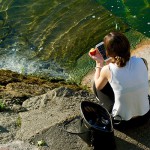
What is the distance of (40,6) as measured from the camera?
11.3 meters

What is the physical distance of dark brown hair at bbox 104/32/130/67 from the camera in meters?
4.43

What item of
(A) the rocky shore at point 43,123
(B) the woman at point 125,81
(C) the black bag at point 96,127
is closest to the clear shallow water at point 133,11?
(A) the rocky shore at point 43,123

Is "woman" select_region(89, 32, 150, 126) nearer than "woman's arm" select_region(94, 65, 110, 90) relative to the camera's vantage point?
Yes

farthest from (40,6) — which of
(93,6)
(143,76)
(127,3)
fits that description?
(143,76)

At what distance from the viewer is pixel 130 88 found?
15.0 ft

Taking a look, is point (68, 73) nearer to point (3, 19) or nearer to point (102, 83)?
point (3, 19)

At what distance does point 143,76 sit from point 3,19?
6952mm

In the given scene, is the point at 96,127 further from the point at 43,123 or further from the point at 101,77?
the point at 43,123

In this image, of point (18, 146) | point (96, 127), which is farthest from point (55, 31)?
point (96, 127)

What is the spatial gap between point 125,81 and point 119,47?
1.20ft

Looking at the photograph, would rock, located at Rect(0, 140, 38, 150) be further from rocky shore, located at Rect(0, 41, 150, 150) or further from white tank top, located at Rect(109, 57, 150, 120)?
white tank top, located at Rect(109, 57, 150, 120)

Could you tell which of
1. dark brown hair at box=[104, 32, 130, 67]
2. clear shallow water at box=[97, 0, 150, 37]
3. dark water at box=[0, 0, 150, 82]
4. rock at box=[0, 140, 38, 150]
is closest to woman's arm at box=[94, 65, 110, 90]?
dark brown hair at box=[104, 32, 130, 67]

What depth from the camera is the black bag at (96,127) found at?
445 centimetres

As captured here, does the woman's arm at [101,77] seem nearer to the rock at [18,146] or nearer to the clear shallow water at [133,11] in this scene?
the rock at [18,146]
